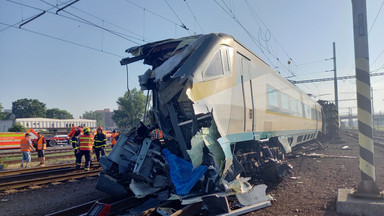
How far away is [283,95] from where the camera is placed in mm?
9703

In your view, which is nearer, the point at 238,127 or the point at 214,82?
the point at 214,82

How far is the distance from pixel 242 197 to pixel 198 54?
9.09ft

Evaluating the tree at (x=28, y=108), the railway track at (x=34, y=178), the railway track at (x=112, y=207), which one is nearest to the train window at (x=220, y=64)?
the railway track at (x=112, y=207)

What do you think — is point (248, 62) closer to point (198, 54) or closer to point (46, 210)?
point (198, 54)

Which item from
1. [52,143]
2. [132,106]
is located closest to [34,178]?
[52,143]

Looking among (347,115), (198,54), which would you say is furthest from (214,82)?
(347,115)

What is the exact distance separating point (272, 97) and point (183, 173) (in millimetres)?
4403

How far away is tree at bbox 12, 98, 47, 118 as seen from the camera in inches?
3039

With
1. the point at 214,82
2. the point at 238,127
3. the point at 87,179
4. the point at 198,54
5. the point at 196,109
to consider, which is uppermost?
the point at 198,54

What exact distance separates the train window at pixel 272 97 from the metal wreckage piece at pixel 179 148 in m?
1.41

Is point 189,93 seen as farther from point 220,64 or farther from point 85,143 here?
point 85,143

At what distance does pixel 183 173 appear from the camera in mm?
4766

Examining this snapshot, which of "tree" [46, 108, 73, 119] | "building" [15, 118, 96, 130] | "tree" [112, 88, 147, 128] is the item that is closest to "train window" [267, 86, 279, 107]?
"tree" [112, 88, 147, 128]

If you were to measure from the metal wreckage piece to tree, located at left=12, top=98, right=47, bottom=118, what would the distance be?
83063mm
